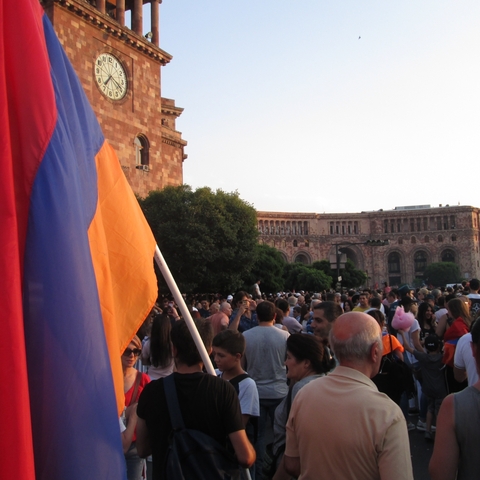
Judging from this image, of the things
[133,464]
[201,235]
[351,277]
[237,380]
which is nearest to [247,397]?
[237,380]

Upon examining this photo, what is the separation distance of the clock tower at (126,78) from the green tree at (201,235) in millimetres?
2058

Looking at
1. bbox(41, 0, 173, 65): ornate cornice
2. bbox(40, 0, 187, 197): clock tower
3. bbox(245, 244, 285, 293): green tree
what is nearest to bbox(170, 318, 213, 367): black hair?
bbox(40, 0, 187, 197): clock tower

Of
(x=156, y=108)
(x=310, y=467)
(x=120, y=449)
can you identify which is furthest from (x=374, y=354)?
(x=156, y=108)

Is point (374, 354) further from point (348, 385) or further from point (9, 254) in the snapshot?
point (9, 254)

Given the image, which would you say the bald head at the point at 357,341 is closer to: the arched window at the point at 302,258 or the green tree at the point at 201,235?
the green tree at the point at 201,235

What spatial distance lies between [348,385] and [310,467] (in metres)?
0.42

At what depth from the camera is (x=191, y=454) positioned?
281 cm

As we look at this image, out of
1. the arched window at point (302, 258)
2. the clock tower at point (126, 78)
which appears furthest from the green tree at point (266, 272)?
the arched window at point (302, 258)

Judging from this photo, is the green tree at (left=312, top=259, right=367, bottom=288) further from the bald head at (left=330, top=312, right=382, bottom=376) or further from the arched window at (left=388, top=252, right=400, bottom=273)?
the bald head at (left=330, top=312, right=382, bottom=376)

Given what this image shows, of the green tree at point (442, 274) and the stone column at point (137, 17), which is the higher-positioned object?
the stone column at point (137, 17)

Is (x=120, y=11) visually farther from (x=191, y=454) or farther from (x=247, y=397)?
(x=191, y=454)

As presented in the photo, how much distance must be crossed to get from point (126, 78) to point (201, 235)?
796 centimetres

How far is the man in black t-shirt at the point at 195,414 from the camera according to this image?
2863mm

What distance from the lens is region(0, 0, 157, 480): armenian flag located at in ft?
6.55
